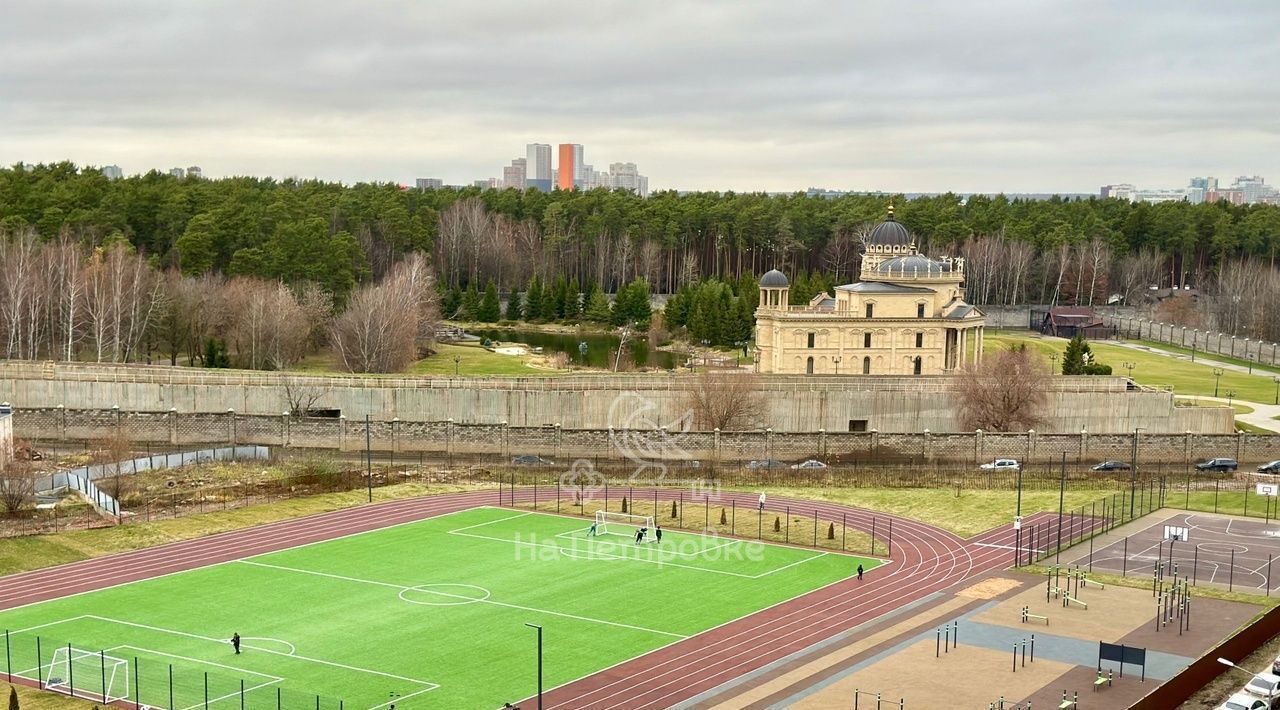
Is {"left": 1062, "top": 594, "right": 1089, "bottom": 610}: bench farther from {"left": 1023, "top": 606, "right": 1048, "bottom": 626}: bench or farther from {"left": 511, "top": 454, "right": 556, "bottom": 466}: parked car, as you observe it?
{"left": 511, "top": 454, "right": 556, "bottom": 466}: parked car

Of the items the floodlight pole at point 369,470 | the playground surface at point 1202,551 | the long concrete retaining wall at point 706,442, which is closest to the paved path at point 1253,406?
the long concrete retaining wall at point 706,442

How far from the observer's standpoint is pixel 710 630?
154 ft

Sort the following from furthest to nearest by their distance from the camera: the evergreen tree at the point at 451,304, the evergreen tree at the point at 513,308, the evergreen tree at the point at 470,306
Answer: the evergreen tree at the point at 451,304 → the evergreen tree at the point at 470,306 → the evergreen tree at the point at 513,308

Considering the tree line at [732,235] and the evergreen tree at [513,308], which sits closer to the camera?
the evergreen tree at [513,308]

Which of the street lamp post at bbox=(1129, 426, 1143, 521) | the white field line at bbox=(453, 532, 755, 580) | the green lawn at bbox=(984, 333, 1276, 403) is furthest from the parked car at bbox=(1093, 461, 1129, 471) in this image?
the white field line at bbox=(453, 532, 755, 580)

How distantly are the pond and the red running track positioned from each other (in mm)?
48461

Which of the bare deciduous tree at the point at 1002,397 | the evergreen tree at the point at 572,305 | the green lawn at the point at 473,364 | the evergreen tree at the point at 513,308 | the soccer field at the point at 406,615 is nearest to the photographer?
the soccer field at the point at 406,615

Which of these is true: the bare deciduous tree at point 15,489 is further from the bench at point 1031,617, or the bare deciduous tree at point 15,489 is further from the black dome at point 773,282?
the black dome at point 773,282

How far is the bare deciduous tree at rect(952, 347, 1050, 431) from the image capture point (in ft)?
275

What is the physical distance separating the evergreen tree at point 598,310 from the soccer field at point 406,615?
79.8 meters

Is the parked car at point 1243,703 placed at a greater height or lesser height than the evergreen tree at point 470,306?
lesser

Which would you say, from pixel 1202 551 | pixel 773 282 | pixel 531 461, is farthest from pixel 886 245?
pixel 1202 551

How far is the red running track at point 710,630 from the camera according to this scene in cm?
4178

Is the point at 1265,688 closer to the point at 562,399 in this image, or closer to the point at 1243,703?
the point at 1243,703
